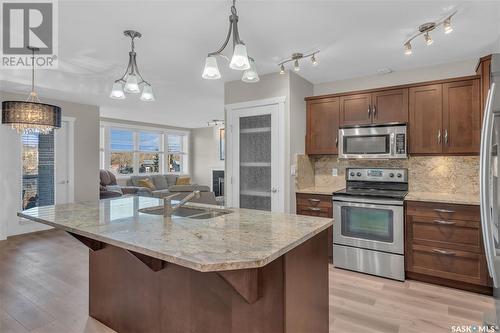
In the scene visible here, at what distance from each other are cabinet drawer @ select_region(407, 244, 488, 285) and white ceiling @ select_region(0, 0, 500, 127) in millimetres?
2122

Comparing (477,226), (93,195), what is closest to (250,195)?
(477,226)

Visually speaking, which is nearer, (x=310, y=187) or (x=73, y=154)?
(x=310, y=187)

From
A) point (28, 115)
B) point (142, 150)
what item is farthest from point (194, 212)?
point (142, 150)

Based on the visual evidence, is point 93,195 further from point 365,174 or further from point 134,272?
point 365,174

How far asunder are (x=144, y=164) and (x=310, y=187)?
5975mm

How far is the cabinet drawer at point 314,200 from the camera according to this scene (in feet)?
11.7

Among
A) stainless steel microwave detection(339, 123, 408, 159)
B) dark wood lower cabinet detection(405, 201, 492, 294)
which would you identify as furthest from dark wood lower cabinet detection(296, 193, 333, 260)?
dark wood lower cabinet detection(405, 201, 492, 294)

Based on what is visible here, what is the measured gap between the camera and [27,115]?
276 centimetres

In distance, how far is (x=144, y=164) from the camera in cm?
844

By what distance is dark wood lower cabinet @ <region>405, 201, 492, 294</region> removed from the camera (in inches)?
108

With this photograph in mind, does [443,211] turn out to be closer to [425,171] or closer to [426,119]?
[425,171]

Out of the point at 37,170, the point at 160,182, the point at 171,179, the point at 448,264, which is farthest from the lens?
the point at 171,179

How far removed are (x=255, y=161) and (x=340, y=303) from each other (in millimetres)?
2020

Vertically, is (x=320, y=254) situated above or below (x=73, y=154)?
below
